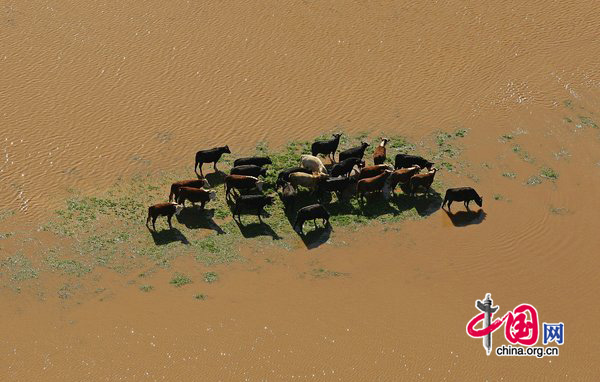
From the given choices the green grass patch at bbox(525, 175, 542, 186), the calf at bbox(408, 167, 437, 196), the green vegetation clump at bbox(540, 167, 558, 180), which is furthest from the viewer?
the green vegetation clump at bbox(540, 167, 558, 180)

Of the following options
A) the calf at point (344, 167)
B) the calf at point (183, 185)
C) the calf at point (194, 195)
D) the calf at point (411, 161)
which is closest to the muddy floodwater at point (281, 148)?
the calf at point (411, 161)

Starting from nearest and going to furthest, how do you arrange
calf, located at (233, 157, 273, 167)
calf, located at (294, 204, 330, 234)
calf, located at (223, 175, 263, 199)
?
calf, located at (294, 204, 330, 234) → calf, located at (223, 175, 263, 199) → calf, located at (233, 157, 273, 167)

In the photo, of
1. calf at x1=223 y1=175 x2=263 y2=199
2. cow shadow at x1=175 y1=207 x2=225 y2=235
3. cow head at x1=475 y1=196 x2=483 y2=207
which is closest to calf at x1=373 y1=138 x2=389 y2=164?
cow head at x1=475 y1=196 x2=483 y2=207

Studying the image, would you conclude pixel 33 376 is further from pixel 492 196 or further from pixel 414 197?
pixel 492 196

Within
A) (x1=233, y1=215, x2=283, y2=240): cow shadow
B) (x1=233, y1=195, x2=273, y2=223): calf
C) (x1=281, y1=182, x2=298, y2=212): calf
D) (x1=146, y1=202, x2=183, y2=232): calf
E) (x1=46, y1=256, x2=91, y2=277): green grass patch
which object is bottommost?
(x1=46, y1=256, x2=91, y2=277): green grass patch

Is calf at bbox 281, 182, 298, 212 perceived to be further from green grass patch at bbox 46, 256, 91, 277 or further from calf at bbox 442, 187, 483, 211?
green grass patch at bbox 46, 256, 91, 277
